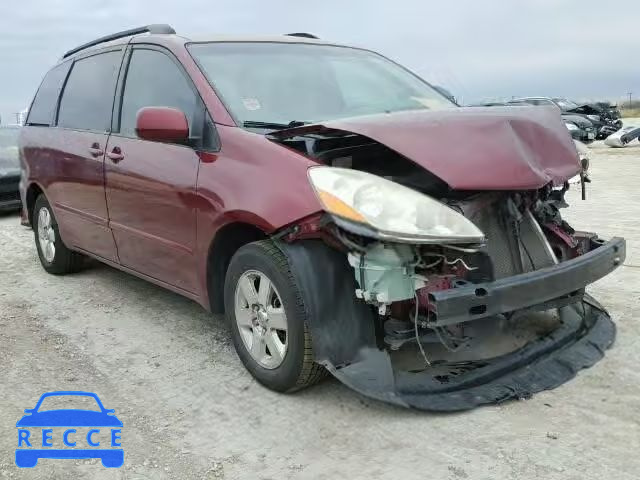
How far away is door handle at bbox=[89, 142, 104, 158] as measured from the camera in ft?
14.6

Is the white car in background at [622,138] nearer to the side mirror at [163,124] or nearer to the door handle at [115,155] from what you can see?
the door handle at [115,155]

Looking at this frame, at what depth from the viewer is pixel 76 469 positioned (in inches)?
104

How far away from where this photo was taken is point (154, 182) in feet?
12.5

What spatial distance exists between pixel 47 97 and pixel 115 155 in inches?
76.6

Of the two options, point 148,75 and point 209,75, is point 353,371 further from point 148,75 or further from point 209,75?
point 148,75

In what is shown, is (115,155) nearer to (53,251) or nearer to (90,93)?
(90,93)

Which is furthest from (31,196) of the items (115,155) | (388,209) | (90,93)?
(388,209)

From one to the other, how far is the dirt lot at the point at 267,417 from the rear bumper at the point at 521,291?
0.48 metres

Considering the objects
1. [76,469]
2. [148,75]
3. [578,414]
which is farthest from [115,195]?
[578,414]

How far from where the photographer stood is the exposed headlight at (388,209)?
2.60 m

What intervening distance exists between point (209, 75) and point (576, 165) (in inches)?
79.5

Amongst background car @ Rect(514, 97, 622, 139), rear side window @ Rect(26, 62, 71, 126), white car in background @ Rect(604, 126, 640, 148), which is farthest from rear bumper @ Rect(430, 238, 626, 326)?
background car @ Rect(514, 97, 622, 139)

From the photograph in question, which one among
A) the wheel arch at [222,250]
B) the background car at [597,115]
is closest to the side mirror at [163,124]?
the wheel arch at [222,250]

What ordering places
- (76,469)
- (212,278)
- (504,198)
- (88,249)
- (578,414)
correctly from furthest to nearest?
1. (88,249)
2. (212,278)
3. (504,198)
4. (578,414)
5. (76,469)
